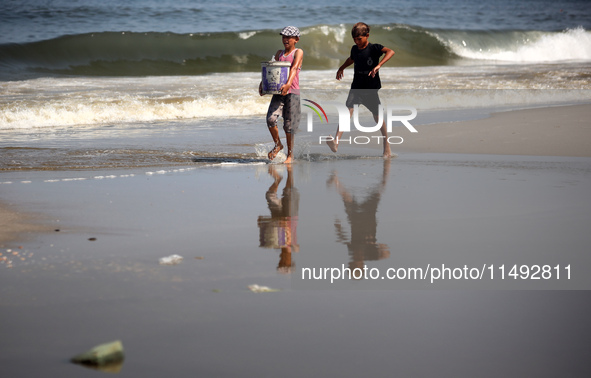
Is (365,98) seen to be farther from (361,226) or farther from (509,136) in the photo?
(361,226)

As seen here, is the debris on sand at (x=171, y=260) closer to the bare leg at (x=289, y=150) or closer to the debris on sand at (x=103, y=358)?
the debris on sand at (x=103, y=358)

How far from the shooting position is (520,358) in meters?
2.82

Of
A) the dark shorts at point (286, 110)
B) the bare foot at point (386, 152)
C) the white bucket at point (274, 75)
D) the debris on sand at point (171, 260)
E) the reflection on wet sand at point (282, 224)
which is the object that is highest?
the white bucket at point (274, 75)

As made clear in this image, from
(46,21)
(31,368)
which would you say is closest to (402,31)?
(46,21)

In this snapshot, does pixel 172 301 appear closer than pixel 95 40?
Yes

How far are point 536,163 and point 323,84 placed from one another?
11.0 meters

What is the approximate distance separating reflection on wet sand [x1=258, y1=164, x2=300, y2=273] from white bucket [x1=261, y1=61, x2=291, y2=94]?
54.0 inches

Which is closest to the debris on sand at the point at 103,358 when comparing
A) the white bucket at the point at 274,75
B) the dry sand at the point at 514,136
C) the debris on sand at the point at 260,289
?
the debris on sand at the point at 260,289

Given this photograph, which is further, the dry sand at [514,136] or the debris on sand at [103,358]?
the dry sand at [514,136]

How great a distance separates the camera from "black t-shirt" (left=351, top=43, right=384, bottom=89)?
26.1ft

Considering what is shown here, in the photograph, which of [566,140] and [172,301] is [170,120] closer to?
[566,140]

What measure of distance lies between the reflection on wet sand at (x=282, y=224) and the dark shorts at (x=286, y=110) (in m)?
1.39

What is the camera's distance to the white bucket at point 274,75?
7532mm

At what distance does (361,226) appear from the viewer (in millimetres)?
4910
